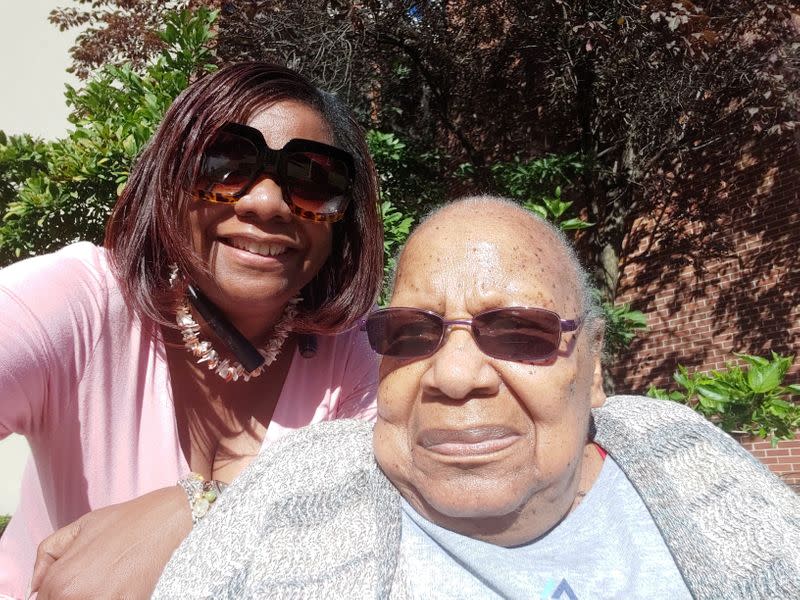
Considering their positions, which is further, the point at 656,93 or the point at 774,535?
the point at 656,93

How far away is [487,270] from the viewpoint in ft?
4.85

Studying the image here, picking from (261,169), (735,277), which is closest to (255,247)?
(261,169)

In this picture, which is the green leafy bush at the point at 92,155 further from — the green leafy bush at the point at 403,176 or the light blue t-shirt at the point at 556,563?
the light blue t-shirt at the point at 556,563

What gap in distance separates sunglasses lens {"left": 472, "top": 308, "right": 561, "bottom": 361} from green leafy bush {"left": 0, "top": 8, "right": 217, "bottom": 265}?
2.33 metres

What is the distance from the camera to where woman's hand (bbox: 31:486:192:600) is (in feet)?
4.28

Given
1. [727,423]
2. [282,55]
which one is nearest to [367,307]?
[727,423]

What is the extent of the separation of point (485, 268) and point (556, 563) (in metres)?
0.72

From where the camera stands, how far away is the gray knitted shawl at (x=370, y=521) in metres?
1.32

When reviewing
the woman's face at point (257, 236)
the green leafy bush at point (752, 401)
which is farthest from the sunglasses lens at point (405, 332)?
the green leafy bush at point (752, 401)

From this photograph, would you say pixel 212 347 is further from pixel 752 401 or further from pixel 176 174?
pixel 752 401

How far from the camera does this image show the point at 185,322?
1.88 metres

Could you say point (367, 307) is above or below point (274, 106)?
below

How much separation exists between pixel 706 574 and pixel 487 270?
885 millimetres

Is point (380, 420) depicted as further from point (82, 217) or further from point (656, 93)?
point (656, 93)
